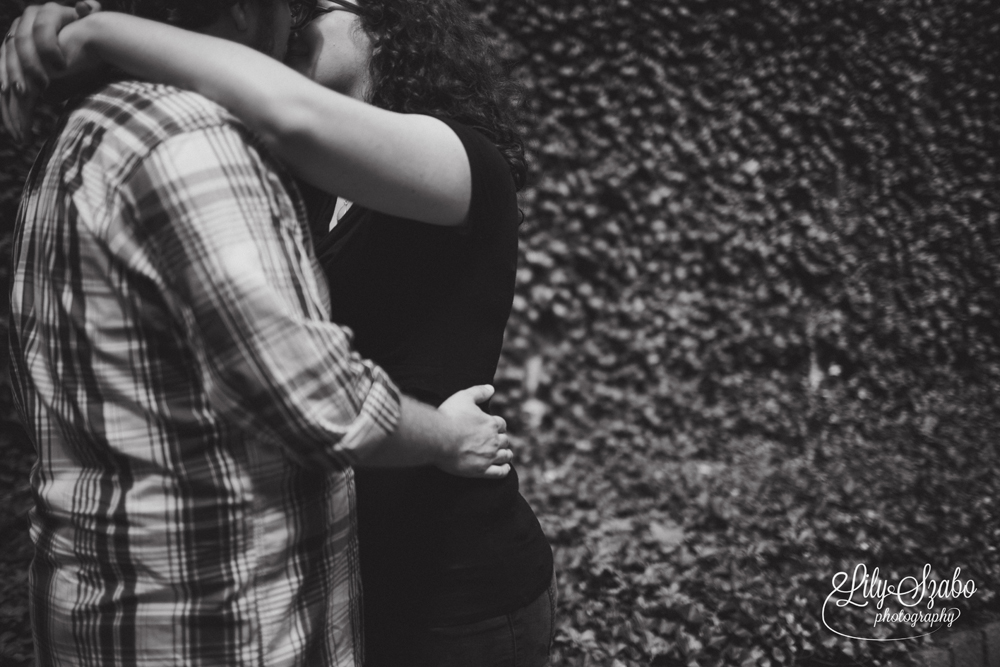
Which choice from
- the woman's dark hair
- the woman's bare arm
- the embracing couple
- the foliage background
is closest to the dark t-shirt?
the embracing couple

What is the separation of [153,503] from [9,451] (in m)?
2.05

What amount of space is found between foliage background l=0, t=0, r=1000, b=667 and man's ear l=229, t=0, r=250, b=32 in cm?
280

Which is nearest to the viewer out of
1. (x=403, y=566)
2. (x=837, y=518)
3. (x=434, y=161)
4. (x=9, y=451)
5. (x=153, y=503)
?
(x=153, y=503)

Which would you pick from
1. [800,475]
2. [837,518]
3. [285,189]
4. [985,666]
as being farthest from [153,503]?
[800,475]

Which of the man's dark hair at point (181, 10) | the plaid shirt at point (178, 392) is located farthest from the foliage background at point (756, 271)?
the man's dark hair at point (181, 10)

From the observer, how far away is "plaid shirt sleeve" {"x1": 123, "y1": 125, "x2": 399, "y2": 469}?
2.97 feet

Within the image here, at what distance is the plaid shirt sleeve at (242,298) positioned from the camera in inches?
35.7

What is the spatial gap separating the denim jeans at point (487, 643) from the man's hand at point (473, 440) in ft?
0.81

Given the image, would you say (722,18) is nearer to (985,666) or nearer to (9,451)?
(985,666)

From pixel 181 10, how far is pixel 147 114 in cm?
29

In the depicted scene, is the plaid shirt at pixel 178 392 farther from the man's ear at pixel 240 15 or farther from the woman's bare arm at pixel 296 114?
the man's ear at pixel 240 15

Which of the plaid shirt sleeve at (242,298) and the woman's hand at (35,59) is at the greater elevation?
the woman's hand at (35,59)

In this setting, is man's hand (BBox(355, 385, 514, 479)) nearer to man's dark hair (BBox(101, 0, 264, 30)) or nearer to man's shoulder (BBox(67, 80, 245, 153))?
man's shoulder (BBox(67, 80, 245, 153))

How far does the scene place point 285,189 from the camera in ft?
3.43
